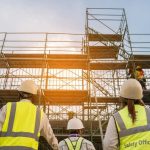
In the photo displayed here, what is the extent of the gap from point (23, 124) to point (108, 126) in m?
1.02

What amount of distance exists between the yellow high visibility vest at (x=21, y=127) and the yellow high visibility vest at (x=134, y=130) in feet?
3.34

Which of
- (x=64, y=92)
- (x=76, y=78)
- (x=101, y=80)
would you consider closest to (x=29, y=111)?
→ (x=64, y=92)

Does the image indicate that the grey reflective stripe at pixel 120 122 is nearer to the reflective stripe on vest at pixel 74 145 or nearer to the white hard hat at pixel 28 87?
the white hard hat at pixel 28 87

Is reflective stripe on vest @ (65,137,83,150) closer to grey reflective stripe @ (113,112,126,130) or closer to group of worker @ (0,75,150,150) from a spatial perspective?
group of worker @ (0,75,150,150)

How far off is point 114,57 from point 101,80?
5.27 ft

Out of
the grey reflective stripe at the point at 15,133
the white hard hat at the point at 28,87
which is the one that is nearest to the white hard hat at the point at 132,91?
the grey reflective stripe at the point at 15,133

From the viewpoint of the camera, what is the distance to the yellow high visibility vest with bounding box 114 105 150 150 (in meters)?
3.01

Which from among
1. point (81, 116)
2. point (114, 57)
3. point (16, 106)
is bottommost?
point (16, 106)

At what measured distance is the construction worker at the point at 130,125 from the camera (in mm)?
3043

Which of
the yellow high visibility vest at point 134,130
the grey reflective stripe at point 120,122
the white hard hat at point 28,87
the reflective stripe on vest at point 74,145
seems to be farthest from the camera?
the reflective stripe on vest at point 74,145

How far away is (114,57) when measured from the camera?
1571cm

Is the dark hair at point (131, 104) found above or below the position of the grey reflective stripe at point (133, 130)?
above

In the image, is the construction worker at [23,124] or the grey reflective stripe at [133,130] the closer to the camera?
the grey reflective stripe at [133,130]

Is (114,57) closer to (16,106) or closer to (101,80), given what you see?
(101,80)
